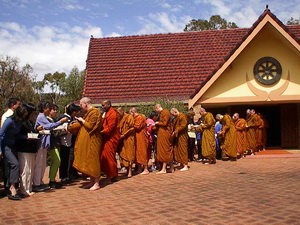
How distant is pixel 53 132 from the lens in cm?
769

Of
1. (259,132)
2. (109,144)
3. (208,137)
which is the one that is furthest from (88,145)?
(259,132)

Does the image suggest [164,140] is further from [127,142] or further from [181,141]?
[127,142]

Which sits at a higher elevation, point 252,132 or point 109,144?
point 252,132

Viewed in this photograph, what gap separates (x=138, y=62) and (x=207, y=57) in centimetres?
345

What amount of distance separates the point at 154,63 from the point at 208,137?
7.42m

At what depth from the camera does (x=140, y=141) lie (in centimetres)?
950

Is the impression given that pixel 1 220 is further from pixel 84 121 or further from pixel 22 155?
pixel 84 121

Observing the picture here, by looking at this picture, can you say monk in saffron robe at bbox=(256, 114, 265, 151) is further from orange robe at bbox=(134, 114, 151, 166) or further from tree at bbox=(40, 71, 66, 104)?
tree at bbox=(40, 71, 66, 104)

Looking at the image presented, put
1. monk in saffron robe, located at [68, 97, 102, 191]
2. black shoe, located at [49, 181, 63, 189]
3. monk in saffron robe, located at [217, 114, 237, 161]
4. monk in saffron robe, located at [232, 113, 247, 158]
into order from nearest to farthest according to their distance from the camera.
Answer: monk in saffron robe, located at [68, 97, 102, 191] < black shoe, located at [49, 181, 63, 189] < monk in saffron robe, located at [217, 114, 237, 161] < monk in saffron robe, located at [232, 113, 247, 158]

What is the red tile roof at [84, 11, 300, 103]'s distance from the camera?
16125mm

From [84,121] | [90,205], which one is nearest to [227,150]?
[84,121]

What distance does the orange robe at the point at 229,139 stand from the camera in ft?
39.1

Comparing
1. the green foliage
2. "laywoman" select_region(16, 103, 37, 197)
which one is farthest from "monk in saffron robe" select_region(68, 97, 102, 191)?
the green foliage

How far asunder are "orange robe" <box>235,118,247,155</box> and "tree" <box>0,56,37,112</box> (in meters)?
20.3
